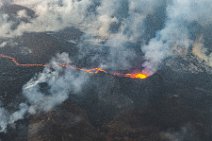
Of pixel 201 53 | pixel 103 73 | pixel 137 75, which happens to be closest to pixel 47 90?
pixel 103 73

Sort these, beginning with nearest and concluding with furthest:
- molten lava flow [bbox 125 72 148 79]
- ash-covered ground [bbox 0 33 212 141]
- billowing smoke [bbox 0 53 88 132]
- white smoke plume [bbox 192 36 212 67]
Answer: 1. ash-covered ground [bbox 0 33 212 141]
2. billowing smoke [bbox 0 53 88 132]
3. molten lava flow [bbox 125 72 148 79]
4. white smoke plume [bbox 192 36 212 67]

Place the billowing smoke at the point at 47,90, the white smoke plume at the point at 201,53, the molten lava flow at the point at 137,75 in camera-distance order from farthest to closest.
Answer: the white smoke plume at the point at 201,53
the molten lava flow at the point at 137,75
the billowing smoke at the point at 47,90

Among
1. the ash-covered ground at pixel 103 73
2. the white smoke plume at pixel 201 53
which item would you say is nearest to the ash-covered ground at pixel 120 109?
the ash-covered ground at pixel 103 73

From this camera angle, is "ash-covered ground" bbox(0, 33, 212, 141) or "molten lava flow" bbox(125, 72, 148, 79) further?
"molten lava flow" bbox(125, 72, 148, 79)

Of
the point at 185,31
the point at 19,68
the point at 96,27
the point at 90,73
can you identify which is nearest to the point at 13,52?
the point at 19,68

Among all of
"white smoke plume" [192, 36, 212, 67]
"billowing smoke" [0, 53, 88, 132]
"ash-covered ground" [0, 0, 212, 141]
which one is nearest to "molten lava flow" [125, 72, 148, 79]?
"ash-covered ground" [0, 0, 212, 141]

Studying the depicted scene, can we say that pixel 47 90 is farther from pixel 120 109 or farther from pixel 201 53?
pixel 201 53

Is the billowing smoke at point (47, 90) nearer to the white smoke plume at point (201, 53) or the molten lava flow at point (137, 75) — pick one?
the molten lava flow at point (137, 75)

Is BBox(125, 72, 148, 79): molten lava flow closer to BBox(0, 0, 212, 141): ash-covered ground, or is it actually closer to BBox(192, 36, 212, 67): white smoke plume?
BBox(0, 0, 212, 141): ash-covered ground
